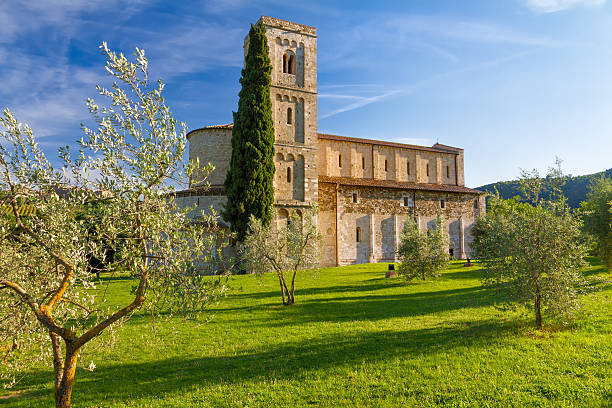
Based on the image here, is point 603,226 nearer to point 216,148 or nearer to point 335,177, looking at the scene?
point 335,177

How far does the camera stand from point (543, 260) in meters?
11.3

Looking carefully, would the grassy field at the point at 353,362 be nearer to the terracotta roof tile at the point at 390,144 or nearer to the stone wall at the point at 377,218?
the stone wall at the point at 377,218

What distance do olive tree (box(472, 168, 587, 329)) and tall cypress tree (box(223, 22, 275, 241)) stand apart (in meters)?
19.8

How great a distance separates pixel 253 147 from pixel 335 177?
12166 millimetres

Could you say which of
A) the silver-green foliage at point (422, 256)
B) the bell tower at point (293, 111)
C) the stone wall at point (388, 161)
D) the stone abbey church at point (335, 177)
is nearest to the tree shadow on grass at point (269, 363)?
the silver-green foliage at point (422, 256)

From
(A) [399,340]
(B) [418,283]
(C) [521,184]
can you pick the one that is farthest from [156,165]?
(B) [418,283]

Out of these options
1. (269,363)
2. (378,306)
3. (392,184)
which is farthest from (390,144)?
(269,363)

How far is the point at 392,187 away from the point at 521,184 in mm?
27999

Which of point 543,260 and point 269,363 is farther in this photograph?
point 543,260

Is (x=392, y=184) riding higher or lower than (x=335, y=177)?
lower

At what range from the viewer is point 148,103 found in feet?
24.1

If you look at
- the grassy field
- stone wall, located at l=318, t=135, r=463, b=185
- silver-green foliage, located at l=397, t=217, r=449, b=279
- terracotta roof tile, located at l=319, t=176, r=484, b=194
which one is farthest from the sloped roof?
the grassy field

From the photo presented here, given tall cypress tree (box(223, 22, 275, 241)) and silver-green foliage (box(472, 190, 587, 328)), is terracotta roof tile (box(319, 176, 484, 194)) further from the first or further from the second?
silver-green foliage (box(472, 190, 587, 328))

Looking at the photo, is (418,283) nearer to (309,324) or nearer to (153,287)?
(309,324)
